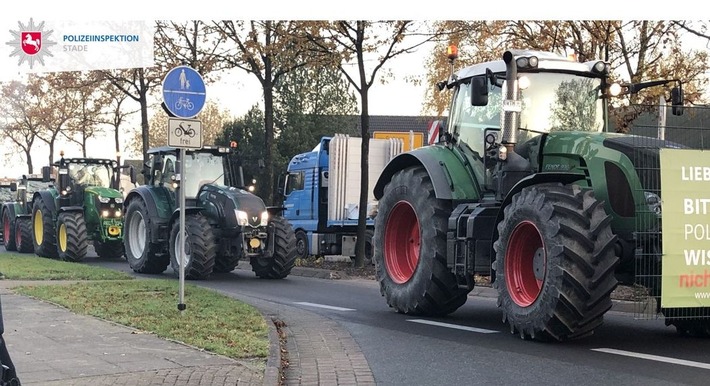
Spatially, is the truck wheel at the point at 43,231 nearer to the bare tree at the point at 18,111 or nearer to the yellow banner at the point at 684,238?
the bare tree at the point at 18,111

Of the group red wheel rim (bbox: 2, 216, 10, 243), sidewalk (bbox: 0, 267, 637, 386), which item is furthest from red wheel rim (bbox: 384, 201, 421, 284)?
red wheel rim (bbox: 2, 216, 10, 243)

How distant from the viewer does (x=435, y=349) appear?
354 inches

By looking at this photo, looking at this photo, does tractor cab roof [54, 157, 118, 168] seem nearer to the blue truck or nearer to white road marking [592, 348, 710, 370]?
the blue truck

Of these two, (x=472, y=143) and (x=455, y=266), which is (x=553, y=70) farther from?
(x=455, y=266)

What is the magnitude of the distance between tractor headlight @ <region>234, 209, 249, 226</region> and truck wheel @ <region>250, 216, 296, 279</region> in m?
0.65

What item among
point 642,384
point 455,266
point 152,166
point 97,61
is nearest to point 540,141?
point 455,266

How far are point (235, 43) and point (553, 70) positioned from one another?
15.2 m

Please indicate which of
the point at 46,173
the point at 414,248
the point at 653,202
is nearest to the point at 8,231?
the point at 46,173

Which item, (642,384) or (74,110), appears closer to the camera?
(642,384)

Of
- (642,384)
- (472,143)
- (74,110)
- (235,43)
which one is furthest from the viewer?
(74,110)

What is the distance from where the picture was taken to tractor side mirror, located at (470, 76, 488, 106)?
10.3m

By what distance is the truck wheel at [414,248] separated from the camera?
11195 millimetres

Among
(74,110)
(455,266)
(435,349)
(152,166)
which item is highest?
(74,110)

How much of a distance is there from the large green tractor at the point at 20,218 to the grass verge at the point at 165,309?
12386mm
